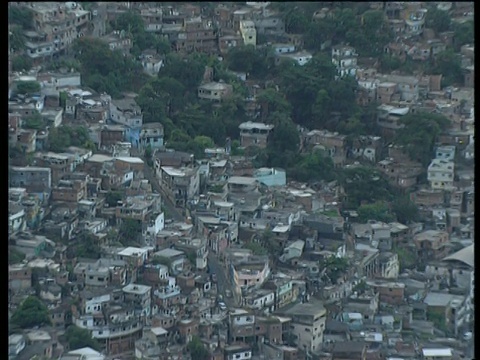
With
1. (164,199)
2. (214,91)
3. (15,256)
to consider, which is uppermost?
(214,91)

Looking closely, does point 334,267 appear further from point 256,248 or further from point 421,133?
point 421,133

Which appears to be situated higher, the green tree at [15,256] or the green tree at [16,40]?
the green tree at [16,40]

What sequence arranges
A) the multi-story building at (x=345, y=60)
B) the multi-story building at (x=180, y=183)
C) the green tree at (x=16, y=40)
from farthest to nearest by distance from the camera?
the multi-story building at (x=345, y=60) → the green tree at (x=16, y=40) → the multi-story building at (x=180, y=183)

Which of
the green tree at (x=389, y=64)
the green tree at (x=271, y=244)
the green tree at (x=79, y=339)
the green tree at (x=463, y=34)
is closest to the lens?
the green tree at (x=79, y=339)

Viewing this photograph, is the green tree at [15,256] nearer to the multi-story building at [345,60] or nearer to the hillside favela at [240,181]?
the hillside favela at [240,181]

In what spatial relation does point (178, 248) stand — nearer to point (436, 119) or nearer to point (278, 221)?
point (278, 221)

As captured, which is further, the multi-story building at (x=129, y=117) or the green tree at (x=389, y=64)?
the green tree at (x=389, y=64)

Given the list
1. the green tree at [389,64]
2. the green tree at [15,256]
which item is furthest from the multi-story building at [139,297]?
the green tree at [389,64]

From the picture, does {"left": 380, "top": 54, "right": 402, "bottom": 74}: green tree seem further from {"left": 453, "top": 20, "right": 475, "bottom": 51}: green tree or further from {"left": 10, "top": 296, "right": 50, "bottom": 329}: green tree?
{"left": 10, "top": 296, "right": 50, "bottom": 329}: green tree

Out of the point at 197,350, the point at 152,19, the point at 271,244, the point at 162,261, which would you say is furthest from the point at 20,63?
the point at 197,350
